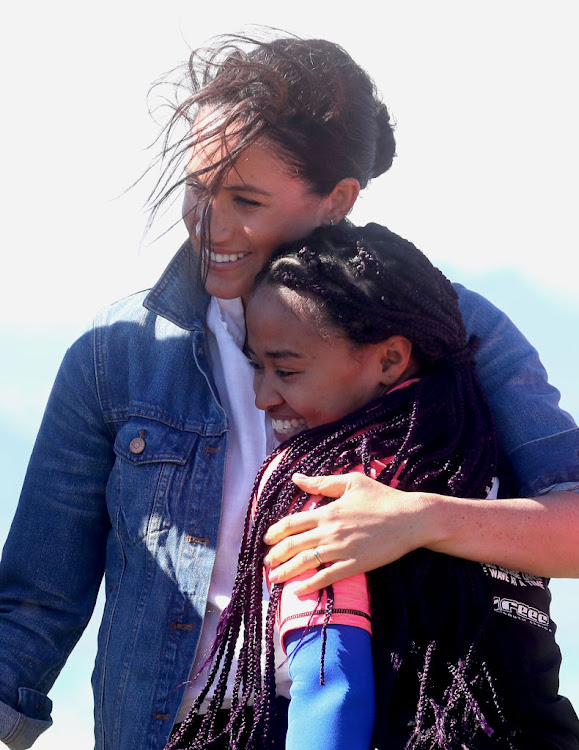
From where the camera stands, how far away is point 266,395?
8.66 feet

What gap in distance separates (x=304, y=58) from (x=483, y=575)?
147 cm

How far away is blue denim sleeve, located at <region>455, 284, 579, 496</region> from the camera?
2.64 meters

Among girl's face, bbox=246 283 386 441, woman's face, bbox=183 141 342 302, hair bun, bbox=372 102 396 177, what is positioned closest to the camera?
girl's face, bbox=246 283 386 441

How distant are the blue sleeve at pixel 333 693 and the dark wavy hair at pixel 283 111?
1181 mm

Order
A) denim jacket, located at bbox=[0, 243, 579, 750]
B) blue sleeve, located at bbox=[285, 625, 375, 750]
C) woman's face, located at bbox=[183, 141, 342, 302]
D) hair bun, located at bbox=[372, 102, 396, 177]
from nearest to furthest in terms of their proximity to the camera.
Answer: blue sleeve, located at bbox=[285, 625, 375, 750] → denim jacket, located at bbox=[0, 243, 579, 750] → woman's face, located at bbox=[183, 141, 342, 302] → hair bun, located at bbox=[372, 102, 396, 177]

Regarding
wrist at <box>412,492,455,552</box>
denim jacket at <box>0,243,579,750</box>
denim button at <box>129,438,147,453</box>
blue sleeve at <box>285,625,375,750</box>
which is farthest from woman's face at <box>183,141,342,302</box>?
blue sleeve at <box>285,625,375,750</box>

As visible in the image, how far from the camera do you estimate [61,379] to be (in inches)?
122

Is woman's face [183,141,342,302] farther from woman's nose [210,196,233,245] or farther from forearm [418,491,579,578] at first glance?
forearm [418,491,579,578]

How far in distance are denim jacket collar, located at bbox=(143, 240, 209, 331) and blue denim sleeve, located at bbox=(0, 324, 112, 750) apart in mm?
230

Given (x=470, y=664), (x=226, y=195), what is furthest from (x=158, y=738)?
(x=226, y=195)

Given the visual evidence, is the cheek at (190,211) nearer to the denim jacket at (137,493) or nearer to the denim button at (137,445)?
the denim jacket at (137,493)

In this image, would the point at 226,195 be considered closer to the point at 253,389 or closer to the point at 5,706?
the point at 253,389

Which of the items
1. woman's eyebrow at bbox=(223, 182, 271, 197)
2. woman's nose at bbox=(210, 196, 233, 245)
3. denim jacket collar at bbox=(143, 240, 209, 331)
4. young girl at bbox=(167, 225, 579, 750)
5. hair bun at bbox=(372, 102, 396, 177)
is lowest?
young girl at bbox=(167, 225, 579, 750)

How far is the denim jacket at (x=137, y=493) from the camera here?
2.73 metres
